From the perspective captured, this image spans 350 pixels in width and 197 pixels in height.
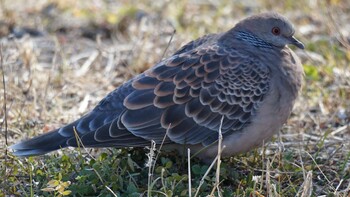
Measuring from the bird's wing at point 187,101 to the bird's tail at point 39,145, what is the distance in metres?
0.16

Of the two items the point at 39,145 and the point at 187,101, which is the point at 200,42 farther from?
the point at 39,145

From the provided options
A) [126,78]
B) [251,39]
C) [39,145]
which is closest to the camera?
[39,145]

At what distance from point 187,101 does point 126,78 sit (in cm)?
182

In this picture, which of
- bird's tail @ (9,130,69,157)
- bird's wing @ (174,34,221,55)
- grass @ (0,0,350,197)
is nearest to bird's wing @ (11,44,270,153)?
bird's tail @ (9,130,69,157)

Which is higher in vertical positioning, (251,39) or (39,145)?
(251,39)

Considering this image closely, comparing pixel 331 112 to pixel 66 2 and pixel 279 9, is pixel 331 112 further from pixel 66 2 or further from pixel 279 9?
pixel 66 2

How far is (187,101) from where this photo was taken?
4695 mm

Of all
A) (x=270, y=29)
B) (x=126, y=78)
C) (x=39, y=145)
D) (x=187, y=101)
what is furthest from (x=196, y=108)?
(x=126, y=78)

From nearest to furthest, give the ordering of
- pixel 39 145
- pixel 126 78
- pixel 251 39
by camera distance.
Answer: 1. pixel 39 145
2. pixel 251 39
3. pixel 126 78

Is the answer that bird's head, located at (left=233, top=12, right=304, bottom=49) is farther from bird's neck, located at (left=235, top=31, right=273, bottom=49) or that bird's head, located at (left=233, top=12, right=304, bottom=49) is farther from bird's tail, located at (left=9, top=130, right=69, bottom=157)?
bird's tail, located at (left=9, top=130, right=69, bottom=157)

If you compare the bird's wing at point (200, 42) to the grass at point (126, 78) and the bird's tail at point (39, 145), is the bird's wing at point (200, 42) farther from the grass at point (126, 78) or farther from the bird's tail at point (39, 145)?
the bird's tail at point (39, 145)

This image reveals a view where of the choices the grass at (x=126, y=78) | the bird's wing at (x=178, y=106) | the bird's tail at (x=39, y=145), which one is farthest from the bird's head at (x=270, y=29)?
the bird's tail at (x=39, y=145)

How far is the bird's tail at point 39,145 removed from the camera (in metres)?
4.59

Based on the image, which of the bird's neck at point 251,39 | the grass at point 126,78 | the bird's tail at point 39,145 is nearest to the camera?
the grass at point 126,78
